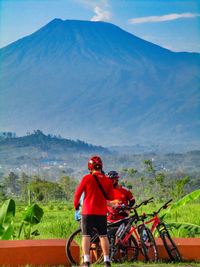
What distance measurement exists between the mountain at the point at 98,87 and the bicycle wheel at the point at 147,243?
88733 mm

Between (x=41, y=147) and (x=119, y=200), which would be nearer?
(x=119, y=200)

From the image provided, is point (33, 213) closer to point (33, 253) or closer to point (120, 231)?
point (33, 253)

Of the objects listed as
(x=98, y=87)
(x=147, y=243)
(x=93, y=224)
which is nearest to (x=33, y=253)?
(x=93, y=224)

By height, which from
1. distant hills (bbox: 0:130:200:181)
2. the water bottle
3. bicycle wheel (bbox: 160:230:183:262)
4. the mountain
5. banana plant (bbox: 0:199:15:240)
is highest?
the mountain

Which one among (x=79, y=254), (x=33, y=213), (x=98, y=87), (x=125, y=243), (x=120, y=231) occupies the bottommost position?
(x=79, y=254)

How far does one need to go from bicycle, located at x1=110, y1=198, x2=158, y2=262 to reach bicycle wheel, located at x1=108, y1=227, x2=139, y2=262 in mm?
18

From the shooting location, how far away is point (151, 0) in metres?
80.6

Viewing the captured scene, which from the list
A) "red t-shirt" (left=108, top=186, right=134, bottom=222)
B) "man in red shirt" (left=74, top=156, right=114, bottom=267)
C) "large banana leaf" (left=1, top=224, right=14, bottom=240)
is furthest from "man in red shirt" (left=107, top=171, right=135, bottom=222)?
"large banana leaf" (left=1, top=224, right=14, bottom=240)

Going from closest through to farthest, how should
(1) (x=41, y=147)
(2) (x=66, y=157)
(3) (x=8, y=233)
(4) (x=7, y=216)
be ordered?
(3) (x=8, y=233) < (4) (x=7, y=216) < (2) (x=66, y=157) < (1) (x=41, y=147)

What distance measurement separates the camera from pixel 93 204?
548cm

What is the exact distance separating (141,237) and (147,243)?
0.11 meters

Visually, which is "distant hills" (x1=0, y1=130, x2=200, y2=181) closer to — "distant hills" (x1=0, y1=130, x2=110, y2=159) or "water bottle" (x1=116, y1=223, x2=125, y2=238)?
"distant hills" (x1=0, y1=130, x2=110, y2=159)

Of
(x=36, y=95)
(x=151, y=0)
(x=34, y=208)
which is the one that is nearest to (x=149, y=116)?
(x=36, y=95)

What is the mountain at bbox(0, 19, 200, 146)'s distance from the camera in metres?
103
